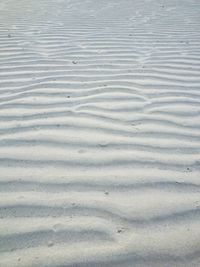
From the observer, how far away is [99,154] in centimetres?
239

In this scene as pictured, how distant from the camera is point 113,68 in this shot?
13.0 feet

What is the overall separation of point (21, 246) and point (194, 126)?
162 cm

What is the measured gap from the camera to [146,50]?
461 cm

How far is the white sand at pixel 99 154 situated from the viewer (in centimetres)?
174

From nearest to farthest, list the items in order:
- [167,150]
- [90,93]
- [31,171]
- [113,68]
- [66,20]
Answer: [31,171]
[167,150]
[90,93]
[113,68]
[66,20]

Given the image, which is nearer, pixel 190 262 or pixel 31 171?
pixel 190 262

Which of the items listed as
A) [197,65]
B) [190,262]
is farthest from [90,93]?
[190,262]

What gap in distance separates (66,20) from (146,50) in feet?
7.72

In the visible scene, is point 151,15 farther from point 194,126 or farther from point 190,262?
point 190,262

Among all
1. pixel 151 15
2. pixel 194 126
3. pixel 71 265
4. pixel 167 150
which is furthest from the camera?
pixel 151 15

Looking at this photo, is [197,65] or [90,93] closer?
[90,93]

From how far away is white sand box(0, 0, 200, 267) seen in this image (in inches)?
68.5

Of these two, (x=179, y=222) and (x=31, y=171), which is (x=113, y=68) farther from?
(x=179, y=222)

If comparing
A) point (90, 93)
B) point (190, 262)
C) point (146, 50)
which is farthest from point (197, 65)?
point (190, 262)
